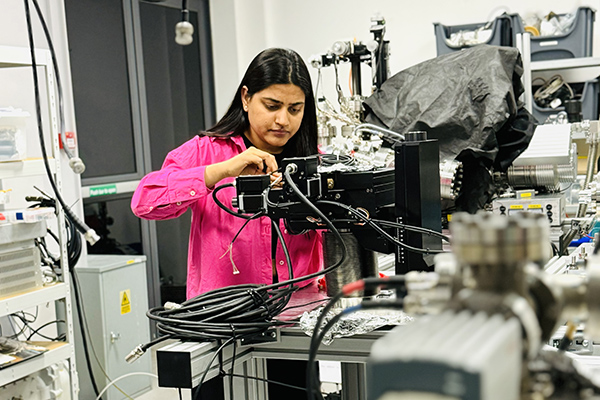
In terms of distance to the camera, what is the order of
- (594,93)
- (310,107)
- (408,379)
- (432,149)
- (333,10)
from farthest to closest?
(333,10)
(594,93)
(310,107)
(432,149)
(408,379)

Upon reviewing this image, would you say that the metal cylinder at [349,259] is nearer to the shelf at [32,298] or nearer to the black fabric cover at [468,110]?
the black fabric cover at [468,110]

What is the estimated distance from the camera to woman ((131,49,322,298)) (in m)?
1.67

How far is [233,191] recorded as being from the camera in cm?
176

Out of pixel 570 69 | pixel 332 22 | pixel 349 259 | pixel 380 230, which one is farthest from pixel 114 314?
pixel 570 69

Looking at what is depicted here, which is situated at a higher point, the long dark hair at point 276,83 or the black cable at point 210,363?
the long dark hair at point 276,83

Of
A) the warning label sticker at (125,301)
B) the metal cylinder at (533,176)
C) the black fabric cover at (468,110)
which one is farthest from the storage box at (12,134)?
the metal cylinder at (533,176)

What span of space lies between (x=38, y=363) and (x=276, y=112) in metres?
1.28

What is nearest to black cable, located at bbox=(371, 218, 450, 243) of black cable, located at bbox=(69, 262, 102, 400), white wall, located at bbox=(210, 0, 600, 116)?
black cable, located at bbox=(69, 262, 102, 400)

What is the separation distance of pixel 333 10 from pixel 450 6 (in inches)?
32.9

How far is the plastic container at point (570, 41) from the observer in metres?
3.73

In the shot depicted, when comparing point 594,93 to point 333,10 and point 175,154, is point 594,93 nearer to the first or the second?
point 333,10

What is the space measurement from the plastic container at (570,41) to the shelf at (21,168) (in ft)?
8.81

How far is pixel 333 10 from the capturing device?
188 inches

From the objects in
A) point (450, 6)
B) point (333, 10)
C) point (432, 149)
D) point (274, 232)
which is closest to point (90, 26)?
point (333, 10)
